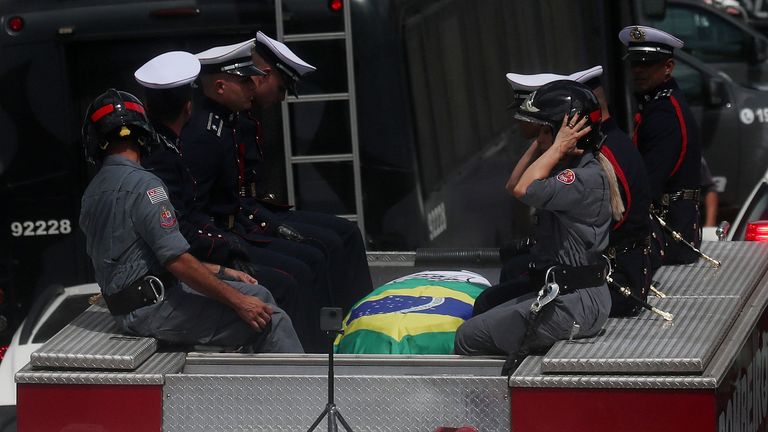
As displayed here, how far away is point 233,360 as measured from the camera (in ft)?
16.1

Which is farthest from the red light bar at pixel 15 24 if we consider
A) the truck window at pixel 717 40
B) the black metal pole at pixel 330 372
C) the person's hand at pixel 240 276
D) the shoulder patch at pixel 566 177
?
the truck window at pixel 717 40

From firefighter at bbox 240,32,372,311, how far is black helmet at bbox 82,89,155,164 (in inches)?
40.1

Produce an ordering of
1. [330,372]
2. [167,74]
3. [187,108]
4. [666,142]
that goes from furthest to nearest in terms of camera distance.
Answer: [666,142] < [187,108] < [167,74] < [330,372]

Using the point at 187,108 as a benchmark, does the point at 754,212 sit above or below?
below

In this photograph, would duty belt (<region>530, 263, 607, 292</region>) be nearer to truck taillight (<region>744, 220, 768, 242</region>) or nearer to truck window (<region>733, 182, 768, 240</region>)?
truck taillight (<region>744, 220, 768, 242</region>)

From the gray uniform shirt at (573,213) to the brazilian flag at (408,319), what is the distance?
52 cm

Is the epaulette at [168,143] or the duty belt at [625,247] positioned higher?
the epaulette at [168,143]

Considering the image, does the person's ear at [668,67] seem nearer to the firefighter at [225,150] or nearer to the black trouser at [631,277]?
the black trouser at [631,277]

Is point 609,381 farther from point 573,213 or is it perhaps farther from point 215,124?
point 215,124

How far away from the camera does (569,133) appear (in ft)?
16.4

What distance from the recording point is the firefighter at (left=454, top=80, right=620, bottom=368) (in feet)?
16.1

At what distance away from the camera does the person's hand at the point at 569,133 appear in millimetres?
5008

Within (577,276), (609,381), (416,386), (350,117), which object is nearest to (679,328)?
(577,276)

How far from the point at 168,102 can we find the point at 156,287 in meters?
0.70
